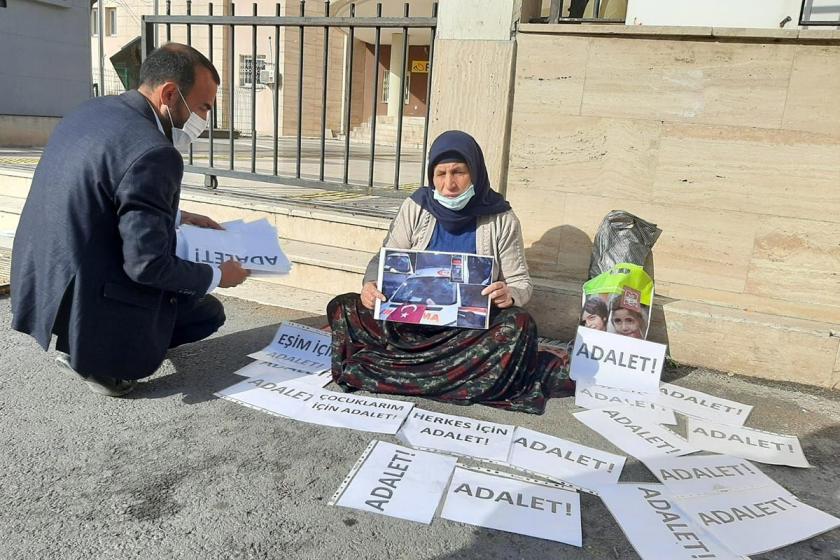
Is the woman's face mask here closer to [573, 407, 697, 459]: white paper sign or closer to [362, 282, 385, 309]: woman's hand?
[362, 282, 385, 309]: woman's hand

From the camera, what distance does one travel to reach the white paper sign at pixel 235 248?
10.5 feet

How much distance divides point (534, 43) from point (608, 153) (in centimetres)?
88

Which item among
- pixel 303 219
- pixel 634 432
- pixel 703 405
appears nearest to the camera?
pixel 634 432

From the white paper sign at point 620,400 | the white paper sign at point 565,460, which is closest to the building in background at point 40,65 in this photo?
the white paper sign at point 620,400

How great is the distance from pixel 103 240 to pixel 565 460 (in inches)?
86.1

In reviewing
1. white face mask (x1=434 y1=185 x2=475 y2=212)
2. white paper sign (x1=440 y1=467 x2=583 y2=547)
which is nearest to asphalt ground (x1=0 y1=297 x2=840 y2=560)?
white paper sign (x1=440 y1=467 x2=583 y2=547)

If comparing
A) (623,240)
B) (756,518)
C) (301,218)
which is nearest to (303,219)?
(301,218)

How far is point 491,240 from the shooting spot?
3.41 meters

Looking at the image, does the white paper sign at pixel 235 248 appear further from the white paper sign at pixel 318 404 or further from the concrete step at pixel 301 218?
the concrete step at pixel 301 218

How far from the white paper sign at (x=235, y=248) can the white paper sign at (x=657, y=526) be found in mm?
1878

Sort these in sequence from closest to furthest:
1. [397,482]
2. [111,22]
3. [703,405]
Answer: [397,482]
[703,405]
[111,22]

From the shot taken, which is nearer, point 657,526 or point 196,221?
point 657,526

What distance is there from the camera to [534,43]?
4203 mm

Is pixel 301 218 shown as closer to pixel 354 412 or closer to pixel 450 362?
pixel 450 362
